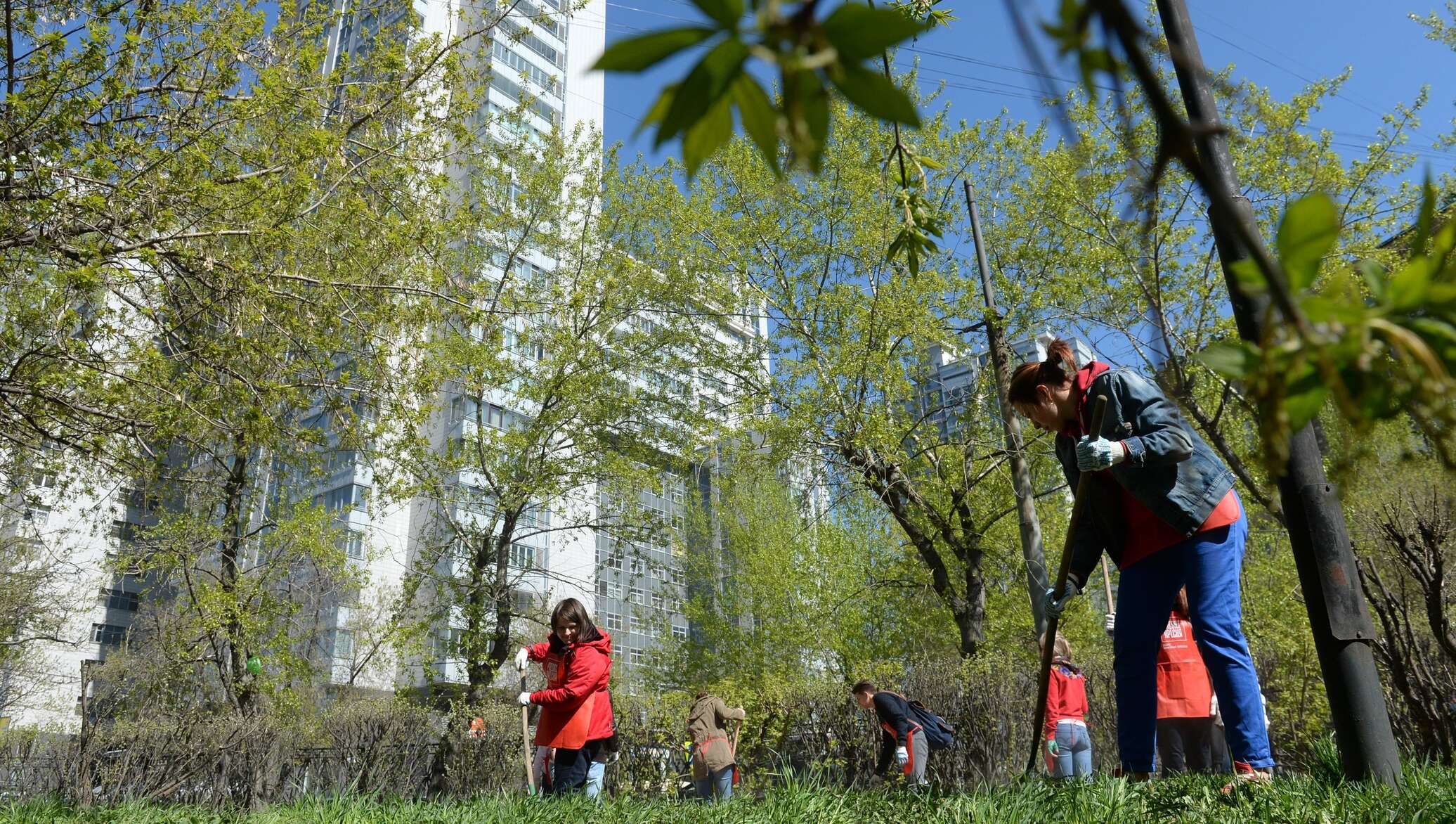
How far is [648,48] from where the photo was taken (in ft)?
1.61

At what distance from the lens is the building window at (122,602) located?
4978cm

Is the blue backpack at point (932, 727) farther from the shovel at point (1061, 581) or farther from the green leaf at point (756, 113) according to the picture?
the green leaf at point (756, 113)

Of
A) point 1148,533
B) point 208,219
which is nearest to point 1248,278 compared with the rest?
point 1148,533

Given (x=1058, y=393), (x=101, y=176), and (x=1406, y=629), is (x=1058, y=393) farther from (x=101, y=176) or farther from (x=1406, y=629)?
(x=101, y=176)

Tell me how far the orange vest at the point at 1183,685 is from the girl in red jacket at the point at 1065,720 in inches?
54.8

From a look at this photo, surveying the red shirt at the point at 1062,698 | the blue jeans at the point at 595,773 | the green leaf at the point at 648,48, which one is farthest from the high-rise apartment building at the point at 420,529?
the red shirt at the point at 1062,698

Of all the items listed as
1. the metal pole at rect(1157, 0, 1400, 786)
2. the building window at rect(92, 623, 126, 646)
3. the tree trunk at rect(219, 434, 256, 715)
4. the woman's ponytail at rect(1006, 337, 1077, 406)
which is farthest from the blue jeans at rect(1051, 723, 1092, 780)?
the building window at rect(92, 623, 126, 646)

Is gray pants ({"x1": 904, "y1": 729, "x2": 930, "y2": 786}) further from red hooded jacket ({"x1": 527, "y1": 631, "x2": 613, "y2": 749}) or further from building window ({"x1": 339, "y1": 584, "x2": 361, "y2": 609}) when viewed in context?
building window ({"x1": 339, "y1": 584, "x2": 361, "y2": 609})

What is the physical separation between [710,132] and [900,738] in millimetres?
8120

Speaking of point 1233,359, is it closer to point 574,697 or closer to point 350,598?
point 574,697

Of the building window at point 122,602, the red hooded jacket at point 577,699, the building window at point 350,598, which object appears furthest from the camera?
the building window at point 122,602

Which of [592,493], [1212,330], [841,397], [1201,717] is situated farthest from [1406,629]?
[592,493]

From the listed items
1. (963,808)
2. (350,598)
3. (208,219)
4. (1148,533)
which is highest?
(208,219)

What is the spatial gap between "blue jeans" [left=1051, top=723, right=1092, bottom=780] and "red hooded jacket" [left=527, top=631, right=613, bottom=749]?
3.45 metres
